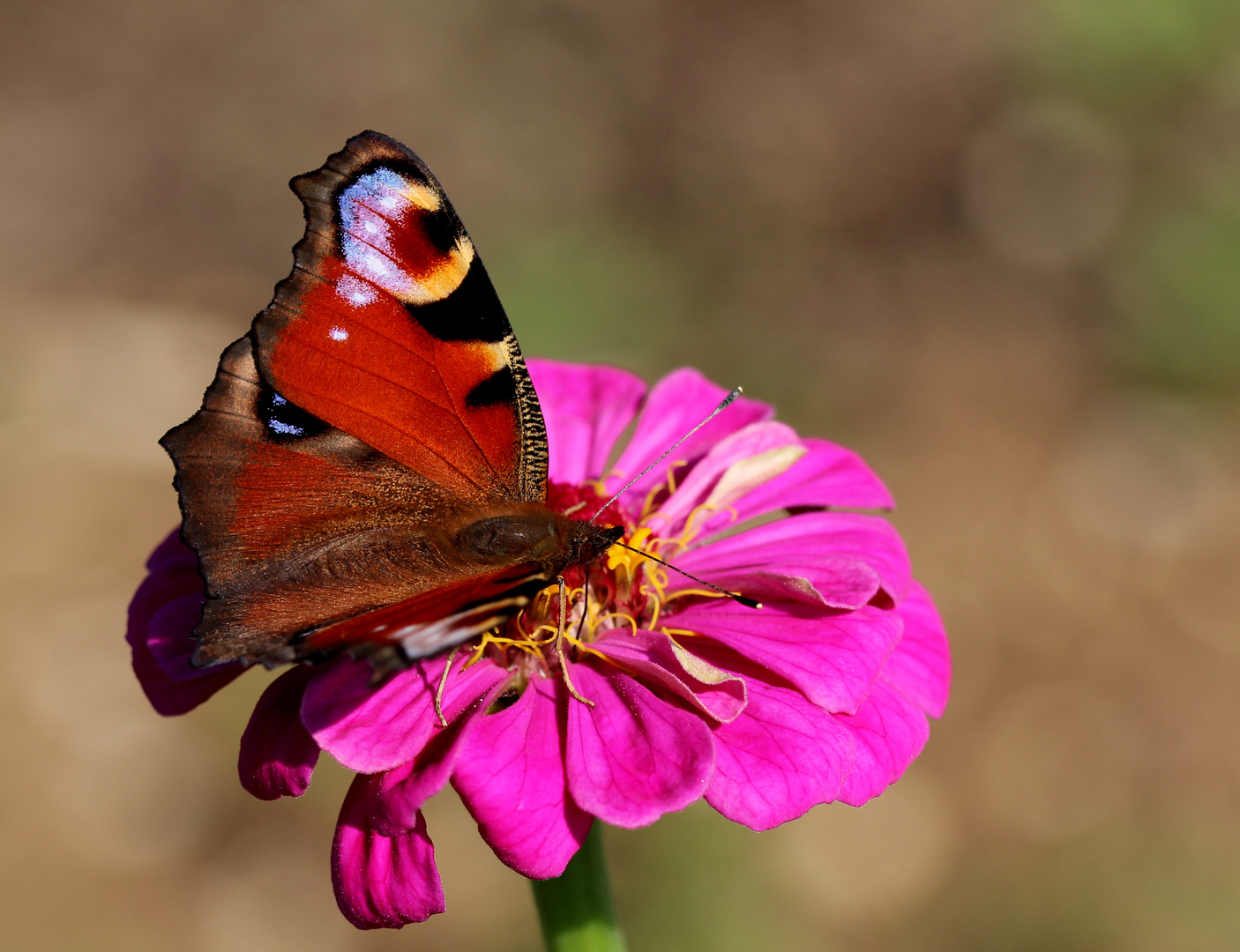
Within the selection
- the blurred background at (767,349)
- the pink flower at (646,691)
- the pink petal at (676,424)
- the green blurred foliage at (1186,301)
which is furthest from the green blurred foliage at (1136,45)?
the pink flower at (646,691)

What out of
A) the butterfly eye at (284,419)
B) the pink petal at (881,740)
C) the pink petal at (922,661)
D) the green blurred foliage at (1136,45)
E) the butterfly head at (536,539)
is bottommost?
the pink petal at (881,740)

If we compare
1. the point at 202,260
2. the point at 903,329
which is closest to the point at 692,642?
the point at 903,329

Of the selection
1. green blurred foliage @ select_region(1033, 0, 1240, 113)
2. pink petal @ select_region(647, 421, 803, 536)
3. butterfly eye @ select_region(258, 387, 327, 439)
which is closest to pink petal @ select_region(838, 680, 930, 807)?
pink petal @ select_region(647, 421, 803, 536)

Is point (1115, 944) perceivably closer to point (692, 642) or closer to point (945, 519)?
point (945, 519)

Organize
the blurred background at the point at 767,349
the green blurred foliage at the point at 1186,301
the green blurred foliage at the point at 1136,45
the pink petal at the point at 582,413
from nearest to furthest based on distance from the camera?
the pink petal at the point at 582,413 → the blurred background at the point at 767,349 → the green blurred foliage at the point at 1186,301 → the green blurred foliage at the point at 1136,45

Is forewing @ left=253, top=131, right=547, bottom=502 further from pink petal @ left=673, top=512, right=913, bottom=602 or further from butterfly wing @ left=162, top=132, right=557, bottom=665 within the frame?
pink petal @ left=673, top=512, right=913, bottom=602

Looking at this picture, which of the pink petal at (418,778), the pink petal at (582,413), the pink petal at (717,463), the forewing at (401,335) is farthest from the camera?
the pink petal at (582,413)

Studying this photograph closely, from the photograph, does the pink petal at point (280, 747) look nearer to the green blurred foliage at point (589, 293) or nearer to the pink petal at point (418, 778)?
the pink petal at point (418, 778)
